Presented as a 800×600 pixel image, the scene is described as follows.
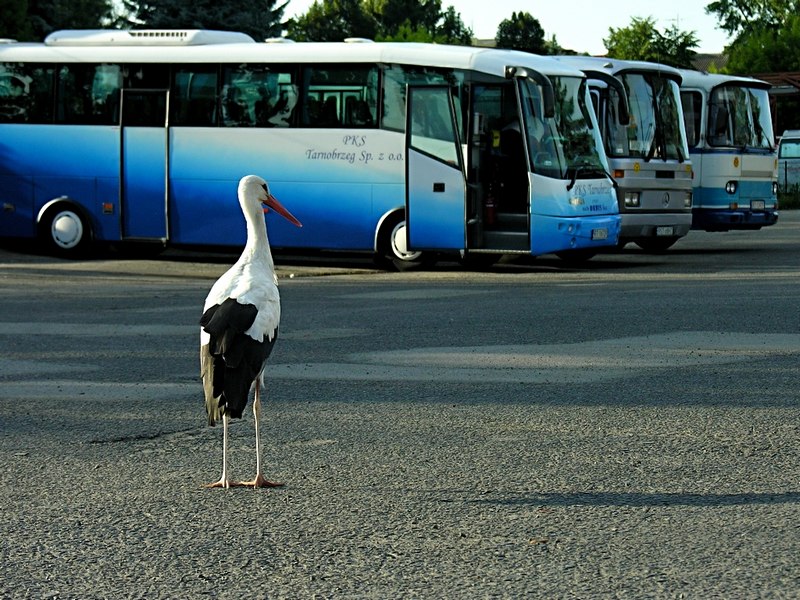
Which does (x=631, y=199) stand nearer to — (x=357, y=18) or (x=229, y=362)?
(x=229, y=362)

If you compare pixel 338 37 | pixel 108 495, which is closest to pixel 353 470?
pixel 108 495

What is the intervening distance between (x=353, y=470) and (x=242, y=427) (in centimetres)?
158

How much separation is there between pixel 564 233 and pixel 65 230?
847 centimetres

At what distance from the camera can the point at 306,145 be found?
22109 millimetres

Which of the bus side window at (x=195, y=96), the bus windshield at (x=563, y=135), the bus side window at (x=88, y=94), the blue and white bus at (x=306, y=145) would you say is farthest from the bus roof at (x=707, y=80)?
the bus side window at (x=88, y=94)

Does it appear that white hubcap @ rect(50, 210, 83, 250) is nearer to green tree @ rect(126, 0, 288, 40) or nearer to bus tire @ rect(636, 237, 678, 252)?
bus tire @ rect(636, 237, 678, 252)

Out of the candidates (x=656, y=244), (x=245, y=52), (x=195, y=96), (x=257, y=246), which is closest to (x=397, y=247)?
(x=245, y=52)

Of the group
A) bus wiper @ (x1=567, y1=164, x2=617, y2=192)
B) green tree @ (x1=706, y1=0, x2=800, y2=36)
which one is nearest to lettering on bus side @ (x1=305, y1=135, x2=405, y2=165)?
bus wiper @ (x1=567, y1=164, x2=617, y2=192)

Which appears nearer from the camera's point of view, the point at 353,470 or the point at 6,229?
the point at 353,470

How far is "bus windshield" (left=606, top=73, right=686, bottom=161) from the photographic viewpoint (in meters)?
23.2

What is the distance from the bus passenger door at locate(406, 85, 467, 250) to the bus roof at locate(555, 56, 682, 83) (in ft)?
8.43

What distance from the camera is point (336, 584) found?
514 cm

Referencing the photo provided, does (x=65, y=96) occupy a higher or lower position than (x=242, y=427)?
higher

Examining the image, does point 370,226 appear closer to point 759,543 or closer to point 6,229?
point 6,229
